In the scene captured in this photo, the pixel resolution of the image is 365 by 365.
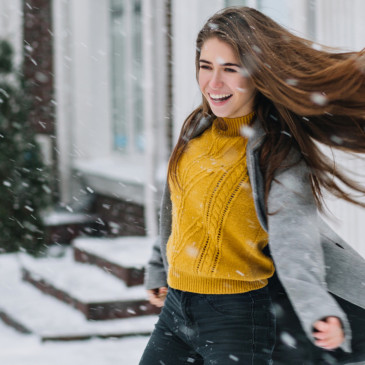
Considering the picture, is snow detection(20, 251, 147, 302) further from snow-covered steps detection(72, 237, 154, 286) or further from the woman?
the woman

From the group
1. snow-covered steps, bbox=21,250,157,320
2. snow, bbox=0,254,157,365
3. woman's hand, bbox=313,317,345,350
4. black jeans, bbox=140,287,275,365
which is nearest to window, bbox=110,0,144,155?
snow-covered steps, bbox=21,250,157,320

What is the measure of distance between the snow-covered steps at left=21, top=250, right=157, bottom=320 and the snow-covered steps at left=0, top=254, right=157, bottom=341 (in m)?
0.05

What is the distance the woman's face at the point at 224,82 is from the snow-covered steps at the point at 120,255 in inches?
129

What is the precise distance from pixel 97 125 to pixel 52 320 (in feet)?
13.3

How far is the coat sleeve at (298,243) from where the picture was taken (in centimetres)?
169

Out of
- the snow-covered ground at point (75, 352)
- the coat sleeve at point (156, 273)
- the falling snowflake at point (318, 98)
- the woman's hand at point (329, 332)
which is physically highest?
the falling snowflake at point (318, 98)

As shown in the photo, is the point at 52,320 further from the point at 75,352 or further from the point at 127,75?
the point at 127,75

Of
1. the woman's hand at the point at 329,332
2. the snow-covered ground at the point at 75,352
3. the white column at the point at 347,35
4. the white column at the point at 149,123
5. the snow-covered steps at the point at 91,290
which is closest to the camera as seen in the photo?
the woman's hand at the point at 329,332

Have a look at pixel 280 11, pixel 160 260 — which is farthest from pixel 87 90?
pixel 160 260

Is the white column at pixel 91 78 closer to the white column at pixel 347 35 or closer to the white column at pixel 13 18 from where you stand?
the white column at pixel 13 18

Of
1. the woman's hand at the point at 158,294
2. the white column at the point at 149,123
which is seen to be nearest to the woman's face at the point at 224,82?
the woman's hand at the point at 158,294

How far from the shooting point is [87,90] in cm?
846

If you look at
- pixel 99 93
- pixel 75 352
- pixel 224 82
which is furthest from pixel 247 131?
pixel 99 93

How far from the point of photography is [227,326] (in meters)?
1.86
